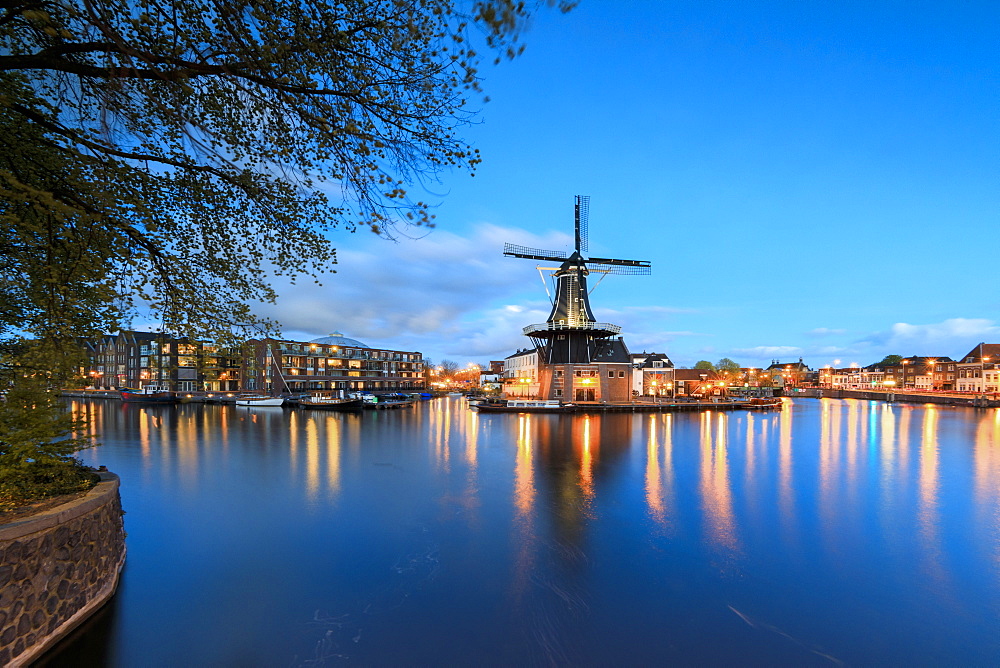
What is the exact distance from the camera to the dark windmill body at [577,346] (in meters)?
54.8

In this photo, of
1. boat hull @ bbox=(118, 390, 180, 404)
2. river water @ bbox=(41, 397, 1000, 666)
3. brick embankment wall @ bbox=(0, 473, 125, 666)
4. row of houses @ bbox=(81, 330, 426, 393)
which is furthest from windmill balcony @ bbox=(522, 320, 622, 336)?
boat hull @ bbox=(118, 390, 180, 404)

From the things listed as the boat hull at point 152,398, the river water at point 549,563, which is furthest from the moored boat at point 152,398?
the river water at point 549,563

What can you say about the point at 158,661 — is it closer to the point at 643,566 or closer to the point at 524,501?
the point at 643,566

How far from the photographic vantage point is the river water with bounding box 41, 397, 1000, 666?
27.2 feet

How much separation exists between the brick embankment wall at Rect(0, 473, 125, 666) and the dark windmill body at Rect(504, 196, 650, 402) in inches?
1885

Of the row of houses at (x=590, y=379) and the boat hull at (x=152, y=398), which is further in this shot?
the boat hull at (x=152, y=398)

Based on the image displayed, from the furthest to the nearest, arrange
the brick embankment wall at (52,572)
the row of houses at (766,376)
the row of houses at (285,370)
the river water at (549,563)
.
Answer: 1. the row of houses at (285,370)
2. the row of houses at (766,376)
3. the river water at (549,563)
4. the brick embankment wall at (52,572)

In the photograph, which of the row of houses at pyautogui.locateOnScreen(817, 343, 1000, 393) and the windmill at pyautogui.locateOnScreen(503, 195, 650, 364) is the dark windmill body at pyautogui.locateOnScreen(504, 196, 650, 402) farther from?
the row of houses at pyautogui.locateOnScreen(817, 343, 1000, 393)

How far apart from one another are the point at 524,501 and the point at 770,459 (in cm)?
1796

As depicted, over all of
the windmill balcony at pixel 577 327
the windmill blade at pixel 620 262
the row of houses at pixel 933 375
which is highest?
the windmill blade at pixel 620 262

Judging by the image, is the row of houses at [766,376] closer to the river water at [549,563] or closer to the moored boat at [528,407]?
the moored boat at [528,407]

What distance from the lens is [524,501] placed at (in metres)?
17.3

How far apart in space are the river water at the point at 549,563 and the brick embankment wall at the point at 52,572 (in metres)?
0.67

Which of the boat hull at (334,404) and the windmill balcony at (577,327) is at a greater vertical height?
the windmill balcony at (577,327)
